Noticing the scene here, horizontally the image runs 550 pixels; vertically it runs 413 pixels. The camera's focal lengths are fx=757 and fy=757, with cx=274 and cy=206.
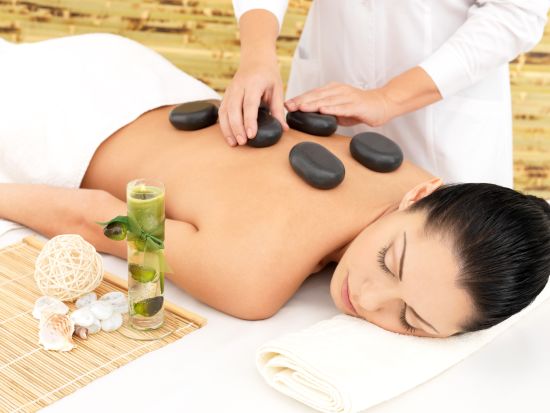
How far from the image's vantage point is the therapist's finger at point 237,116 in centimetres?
175

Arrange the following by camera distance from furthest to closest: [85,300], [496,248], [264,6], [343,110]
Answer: [264,6], [343,110], [85,300], [496,248]

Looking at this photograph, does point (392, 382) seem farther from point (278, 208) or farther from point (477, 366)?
point (278, 208)

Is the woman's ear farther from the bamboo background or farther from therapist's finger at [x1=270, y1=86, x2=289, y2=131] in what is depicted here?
the bamboo background

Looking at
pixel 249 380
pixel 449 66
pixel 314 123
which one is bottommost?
pixel 249 380

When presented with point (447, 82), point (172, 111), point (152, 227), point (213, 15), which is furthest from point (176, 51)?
point (152, 227)

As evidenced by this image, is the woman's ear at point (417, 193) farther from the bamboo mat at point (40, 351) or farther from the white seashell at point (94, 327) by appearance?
the white seashell at point (94, 327)

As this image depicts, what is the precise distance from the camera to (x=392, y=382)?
4.37 feet

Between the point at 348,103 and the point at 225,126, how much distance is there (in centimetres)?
31

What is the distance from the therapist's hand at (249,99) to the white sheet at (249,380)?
1.42 feet

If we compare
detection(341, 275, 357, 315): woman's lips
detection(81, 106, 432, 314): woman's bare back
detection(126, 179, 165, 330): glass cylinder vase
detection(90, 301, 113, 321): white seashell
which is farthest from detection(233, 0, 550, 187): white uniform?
detection(90, 301, 113, 321): white seashell

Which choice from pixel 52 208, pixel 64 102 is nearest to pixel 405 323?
pixel 52 208

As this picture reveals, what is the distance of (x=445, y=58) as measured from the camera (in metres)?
1.87

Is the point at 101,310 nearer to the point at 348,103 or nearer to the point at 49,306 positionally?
the point at 49,306

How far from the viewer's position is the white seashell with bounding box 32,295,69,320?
4.99ft
